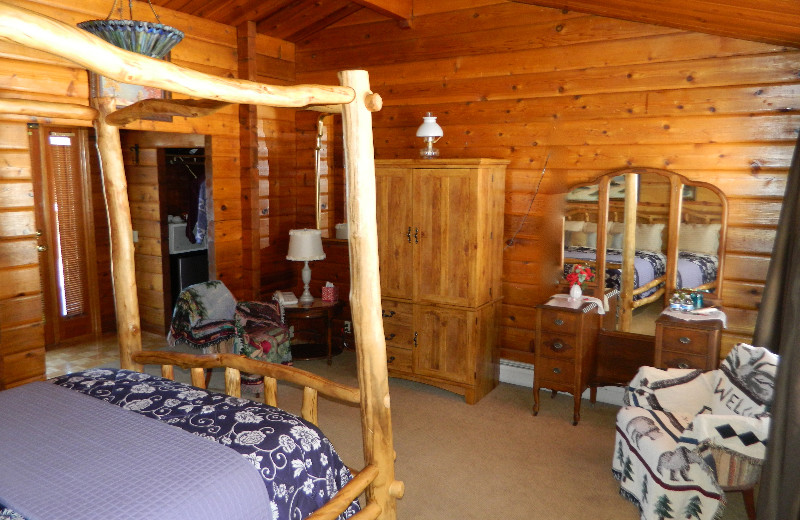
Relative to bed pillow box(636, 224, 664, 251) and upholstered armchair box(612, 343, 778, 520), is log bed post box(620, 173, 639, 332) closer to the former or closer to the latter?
bed pillow box(636, 224, 664, 251)

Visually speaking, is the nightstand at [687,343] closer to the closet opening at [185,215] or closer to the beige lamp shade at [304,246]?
the beige lamp shade at [304,246]

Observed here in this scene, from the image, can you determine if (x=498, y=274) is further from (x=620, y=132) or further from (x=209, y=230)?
(x=209, y=230)

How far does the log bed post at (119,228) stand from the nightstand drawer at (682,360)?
306cm

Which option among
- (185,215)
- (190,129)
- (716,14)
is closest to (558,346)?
(716,14)

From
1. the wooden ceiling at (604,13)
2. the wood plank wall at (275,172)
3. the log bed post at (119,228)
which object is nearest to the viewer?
the wooden ceiling at (604,13)

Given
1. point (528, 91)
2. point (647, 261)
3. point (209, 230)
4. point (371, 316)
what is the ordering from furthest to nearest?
point (209, 230), point (528, 91), point (647, 261), point (371, 316)

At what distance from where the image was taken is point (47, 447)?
208 cm

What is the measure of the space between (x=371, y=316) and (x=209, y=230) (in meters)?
3.15

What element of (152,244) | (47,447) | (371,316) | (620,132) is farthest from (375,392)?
(152,244)

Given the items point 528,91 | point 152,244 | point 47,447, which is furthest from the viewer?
point 152,244

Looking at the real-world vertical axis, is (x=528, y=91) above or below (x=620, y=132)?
above

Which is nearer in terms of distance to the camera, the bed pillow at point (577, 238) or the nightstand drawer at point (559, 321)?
the nightstand drawer at point (559, 321)

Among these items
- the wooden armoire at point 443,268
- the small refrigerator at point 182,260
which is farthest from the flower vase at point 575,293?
the small refrigerator at point 182,260

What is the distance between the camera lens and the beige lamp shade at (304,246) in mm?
5031
